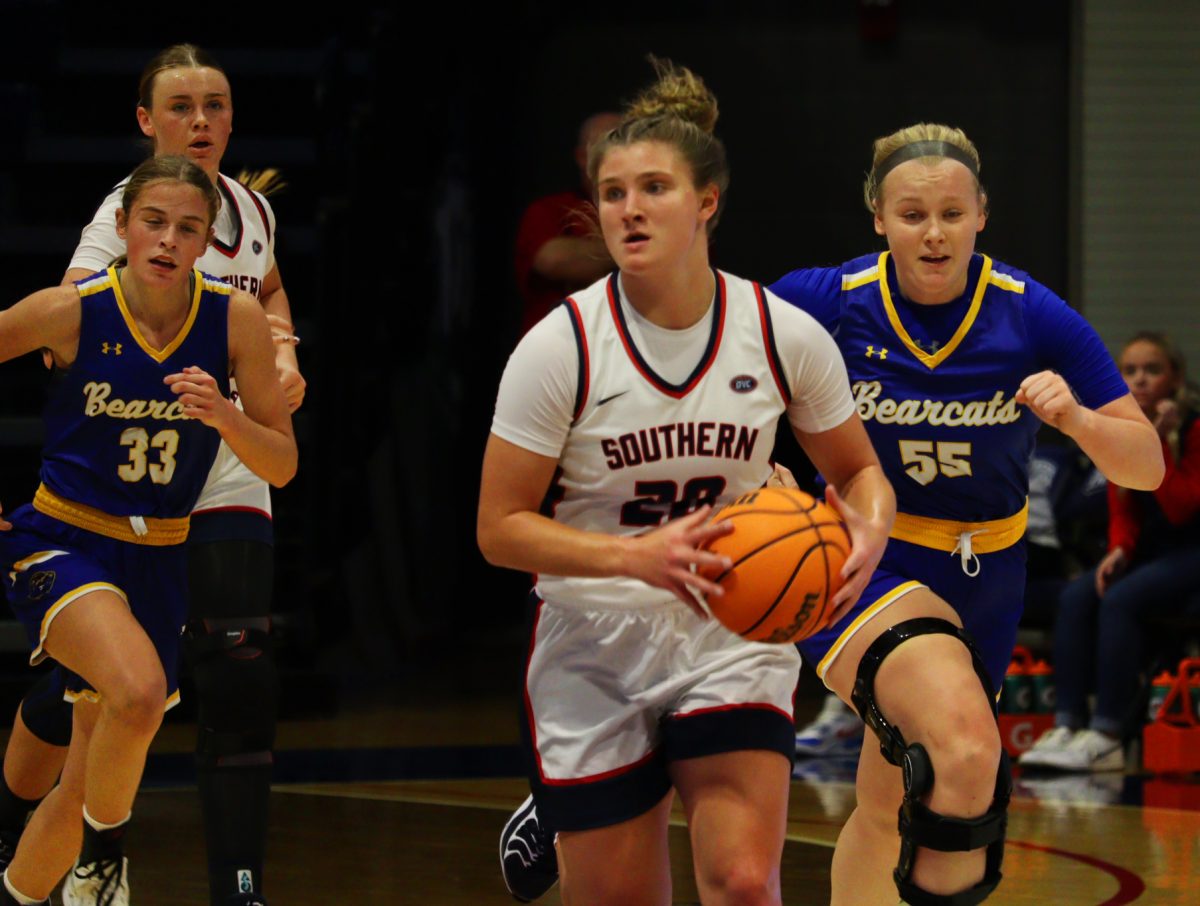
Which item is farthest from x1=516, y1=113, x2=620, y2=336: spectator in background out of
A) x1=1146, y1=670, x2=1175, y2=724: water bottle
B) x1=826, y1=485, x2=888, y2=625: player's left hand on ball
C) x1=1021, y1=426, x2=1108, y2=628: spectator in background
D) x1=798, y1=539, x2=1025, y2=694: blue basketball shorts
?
x1=1021, y1=426, x2=1108, y2=628: spectator in background

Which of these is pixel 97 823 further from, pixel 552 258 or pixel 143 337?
pixel 552 258

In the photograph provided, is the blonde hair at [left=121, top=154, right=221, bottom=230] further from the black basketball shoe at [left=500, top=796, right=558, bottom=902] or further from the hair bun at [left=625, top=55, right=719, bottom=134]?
the black basketball shoe at [left=500, top=796, right=558, bottom=902]

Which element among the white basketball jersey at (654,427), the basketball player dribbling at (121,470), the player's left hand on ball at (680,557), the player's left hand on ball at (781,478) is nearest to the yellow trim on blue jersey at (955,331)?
the player's left hand on ball at (781,478)

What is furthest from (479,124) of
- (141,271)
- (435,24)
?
(141,271)

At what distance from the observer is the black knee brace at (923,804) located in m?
3.47

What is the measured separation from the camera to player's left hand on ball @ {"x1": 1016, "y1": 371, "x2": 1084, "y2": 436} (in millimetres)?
3502

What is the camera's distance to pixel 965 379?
12.8 ft

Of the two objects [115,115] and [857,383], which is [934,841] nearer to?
[857,383]

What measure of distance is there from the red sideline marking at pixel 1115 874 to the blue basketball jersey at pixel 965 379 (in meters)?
1.41

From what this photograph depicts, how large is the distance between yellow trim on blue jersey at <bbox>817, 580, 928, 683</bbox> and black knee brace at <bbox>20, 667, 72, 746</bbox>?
6.05 feet

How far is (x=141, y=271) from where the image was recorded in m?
4.05

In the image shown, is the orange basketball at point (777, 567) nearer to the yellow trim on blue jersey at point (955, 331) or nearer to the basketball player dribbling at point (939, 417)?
the basketball player dribbling at point (939, 417)

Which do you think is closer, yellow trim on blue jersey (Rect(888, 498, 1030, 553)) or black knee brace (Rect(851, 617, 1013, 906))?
black knee brace (Rect(851, 617, 1013, 906))

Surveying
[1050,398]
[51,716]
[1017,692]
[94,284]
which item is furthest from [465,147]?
[1050,398]
